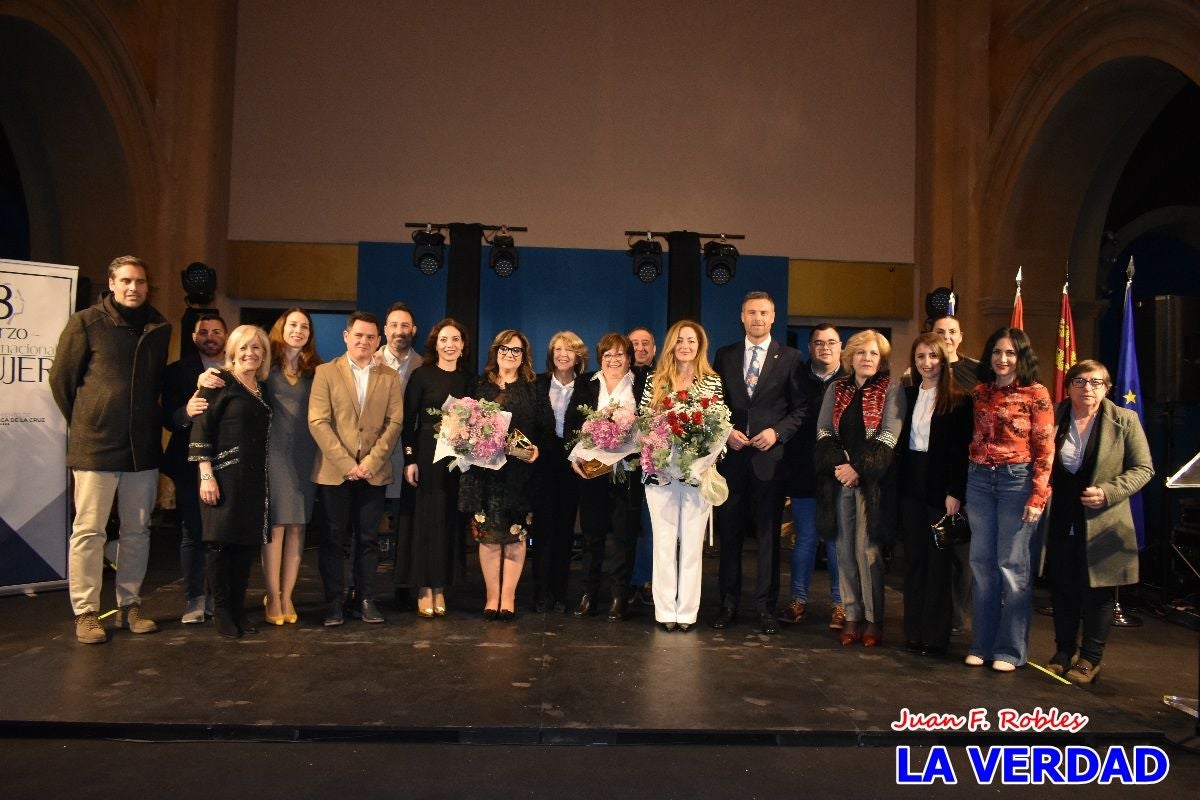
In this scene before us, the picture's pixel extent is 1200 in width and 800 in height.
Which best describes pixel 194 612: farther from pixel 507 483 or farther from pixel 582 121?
pixel 582 121

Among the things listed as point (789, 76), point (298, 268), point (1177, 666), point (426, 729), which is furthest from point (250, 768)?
point (789, 76)

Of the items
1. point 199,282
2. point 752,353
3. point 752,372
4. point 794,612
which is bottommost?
point 794,612

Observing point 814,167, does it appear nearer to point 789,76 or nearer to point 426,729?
point 789,76

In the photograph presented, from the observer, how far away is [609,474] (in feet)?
15.9

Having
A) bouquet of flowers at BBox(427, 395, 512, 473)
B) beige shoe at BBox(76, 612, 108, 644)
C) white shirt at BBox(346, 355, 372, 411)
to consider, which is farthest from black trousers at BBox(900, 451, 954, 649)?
beige shoe at BBox(76, 612, 108, 644)

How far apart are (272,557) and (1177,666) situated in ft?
14.7

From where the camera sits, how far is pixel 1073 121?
7734 millimetres

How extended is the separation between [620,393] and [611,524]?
0.71 meters

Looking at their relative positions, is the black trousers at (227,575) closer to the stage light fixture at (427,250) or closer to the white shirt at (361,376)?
the white shirt at (361,376)

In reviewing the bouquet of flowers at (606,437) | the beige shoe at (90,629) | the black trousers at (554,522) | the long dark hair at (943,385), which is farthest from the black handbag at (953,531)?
the beige shoe at (90,629)

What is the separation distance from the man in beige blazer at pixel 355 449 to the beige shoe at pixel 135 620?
822 mm

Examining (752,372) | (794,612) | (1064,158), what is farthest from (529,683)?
(1064,158)

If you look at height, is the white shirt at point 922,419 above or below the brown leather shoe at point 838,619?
above

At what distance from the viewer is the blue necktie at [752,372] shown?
4828 millimetres
